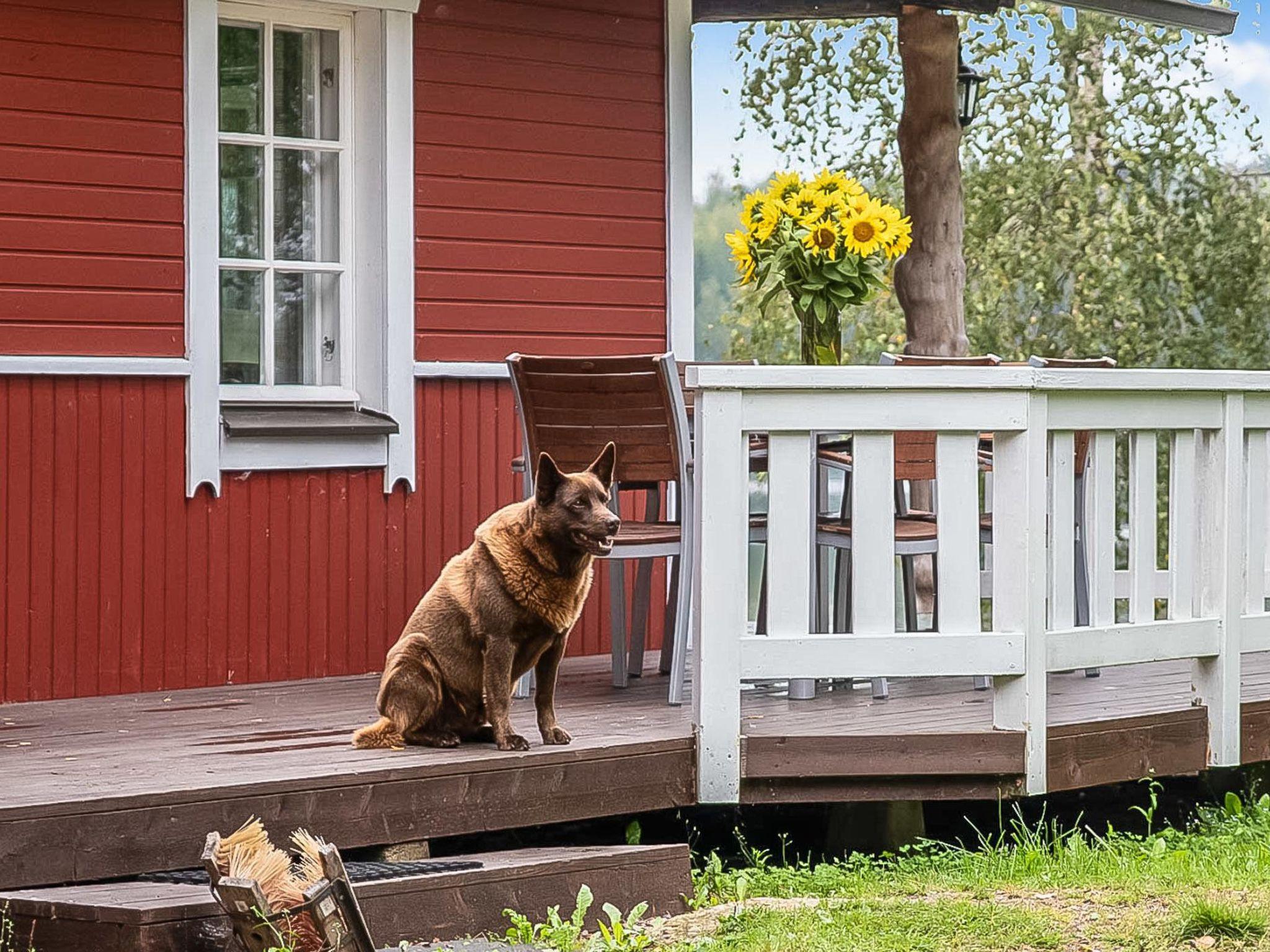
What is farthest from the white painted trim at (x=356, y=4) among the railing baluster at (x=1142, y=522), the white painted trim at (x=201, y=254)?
the railing baluster at (x=1142, y=522)

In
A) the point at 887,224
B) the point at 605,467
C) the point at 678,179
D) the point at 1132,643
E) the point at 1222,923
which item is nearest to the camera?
the point at 1222,923

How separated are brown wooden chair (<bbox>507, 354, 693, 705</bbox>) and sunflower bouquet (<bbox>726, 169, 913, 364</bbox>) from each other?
0.70 metres

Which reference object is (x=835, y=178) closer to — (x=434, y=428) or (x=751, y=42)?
(x=434, y=428)

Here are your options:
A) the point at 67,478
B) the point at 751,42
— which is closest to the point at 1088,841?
the point at 67,478

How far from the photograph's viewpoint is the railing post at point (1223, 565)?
5.80 metres

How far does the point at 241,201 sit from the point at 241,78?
1.38 ft

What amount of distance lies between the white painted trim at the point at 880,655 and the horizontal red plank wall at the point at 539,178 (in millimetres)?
2308

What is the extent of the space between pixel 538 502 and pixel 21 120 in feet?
7.89

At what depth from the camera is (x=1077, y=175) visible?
16984 mm

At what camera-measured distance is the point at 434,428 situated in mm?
6969

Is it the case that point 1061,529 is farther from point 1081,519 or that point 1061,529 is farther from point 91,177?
Result: point 91,177

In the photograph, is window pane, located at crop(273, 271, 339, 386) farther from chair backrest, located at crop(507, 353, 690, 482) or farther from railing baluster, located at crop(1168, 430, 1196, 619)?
railing baluster, located at crop(1168, 430, 1196, 619)

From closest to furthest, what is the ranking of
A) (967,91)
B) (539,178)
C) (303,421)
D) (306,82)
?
(303,421) → (306,82) → (539,178) → (967,91)

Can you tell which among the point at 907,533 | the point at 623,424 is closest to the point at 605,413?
the point at 623,424
